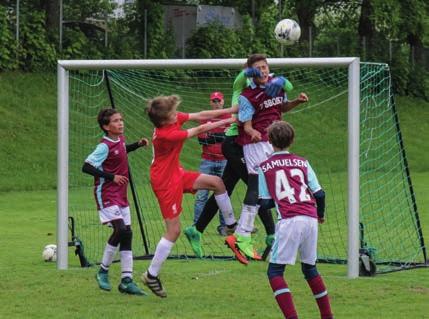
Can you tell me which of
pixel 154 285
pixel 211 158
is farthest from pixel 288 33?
pixel 154 285

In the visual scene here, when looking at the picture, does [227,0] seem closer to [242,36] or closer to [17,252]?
[242,36]

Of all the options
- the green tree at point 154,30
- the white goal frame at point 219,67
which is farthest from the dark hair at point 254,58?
the green tree at point 154,30

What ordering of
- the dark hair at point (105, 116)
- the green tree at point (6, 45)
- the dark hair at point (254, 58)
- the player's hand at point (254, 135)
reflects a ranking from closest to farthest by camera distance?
1. the dark hair at point (105, 116)
2. the dark hair at point (254, 58)
3. the player's hand at point (254, 135)
4. the green tree at point (6, 45)

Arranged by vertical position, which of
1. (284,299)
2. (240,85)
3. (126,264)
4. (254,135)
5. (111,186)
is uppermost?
(240,85)

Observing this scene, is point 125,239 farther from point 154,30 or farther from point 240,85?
point 154,30

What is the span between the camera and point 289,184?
7.75 m

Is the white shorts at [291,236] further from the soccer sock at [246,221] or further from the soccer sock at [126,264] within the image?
the soccer sock at [246,221]

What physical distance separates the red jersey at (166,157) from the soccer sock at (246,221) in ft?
3.98

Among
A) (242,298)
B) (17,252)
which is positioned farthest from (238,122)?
(17,252)

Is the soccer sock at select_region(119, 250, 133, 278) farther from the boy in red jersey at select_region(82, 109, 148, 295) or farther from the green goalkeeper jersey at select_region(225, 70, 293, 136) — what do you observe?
the green goalkeeper jersey at select_region(225, 70, 293, 136)

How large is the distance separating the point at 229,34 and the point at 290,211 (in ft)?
81.0

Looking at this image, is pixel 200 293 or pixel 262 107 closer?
pixel 200 293

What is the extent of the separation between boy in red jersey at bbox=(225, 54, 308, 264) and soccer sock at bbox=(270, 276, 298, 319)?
7.86ft

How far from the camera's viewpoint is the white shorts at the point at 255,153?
33.9 ft
